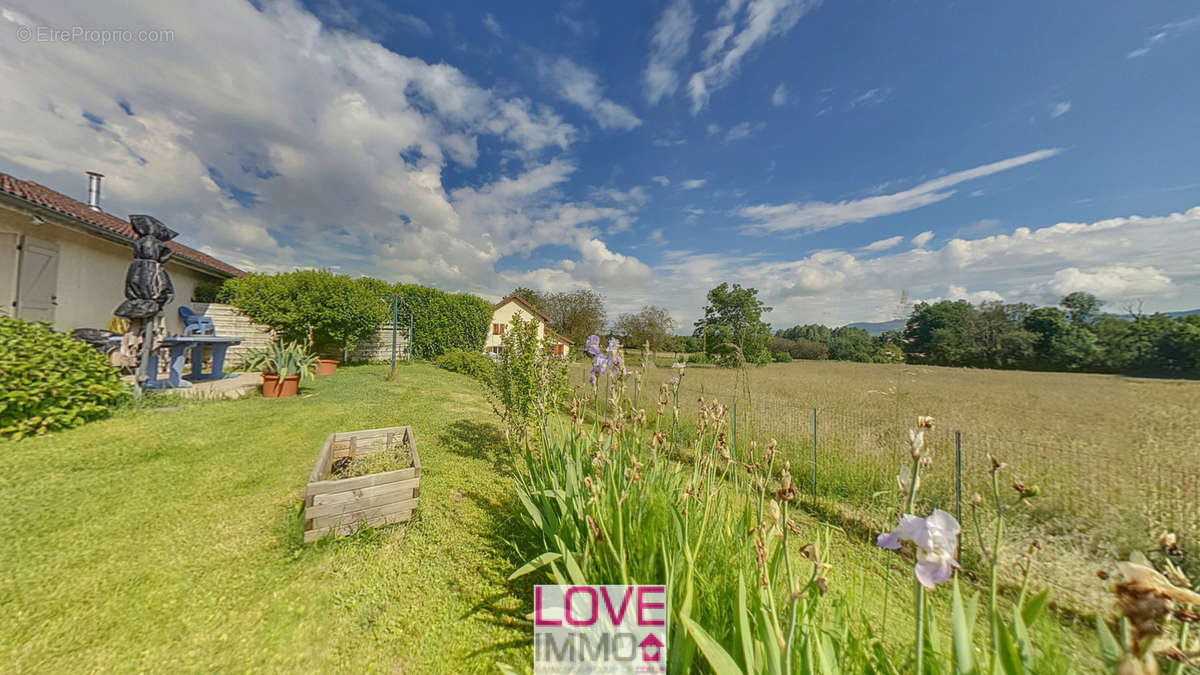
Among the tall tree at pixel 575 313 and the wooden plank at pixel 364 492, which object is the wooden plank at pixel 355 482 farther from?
the tall tree at pixel 575 313

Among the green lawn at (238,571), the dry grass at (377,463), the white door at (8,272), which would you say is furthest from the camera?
the white door at (8,272)

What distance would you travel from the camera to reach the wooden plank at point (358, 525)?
8.61ft

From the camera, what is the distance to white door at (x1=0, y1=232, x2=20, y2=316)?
19.5 ft

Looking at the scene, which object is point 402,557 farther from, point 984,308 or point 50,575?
point 984,308

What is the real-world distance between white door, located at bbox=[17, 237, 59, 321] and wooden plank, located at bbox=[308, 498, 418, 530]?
8.71 metres

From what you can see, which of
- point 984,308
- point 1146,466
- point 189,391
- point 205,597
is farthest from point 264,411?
point 984,308

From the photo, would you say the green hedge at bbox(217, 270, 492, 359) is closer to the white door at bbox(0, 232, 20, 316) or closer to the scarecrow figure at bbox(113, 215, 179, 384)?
the white door at bbox(0, 232, 20, 316)

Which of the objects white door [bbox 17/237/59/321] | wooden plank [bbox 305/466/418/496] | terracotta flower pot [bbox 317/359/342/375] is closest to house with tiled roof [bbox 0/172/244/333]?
white door [bbox 17/237/59/321]

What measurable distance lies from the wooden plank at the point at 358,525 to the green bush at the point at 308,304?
10082mm

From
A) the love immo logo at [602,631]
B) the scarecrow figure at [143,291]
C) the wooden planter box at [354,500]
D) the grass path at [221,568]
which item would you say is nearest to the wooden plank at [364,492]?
the wooden planter box at [354,500]

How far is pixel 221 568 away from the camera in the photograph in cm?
235

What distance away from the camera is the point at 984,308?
1565 cm

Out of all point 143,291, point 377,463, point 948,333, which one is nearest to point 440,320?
point 143,291

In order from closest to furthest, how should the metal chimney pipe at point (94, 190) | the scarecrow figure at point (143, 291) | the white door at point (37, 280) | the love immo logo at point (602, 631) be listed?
the love immo logo at point (602, 631), the scarecrow figure at point (143, 291), the white door at point (37, 280), the metal chimney pipe at point (94, 190)
